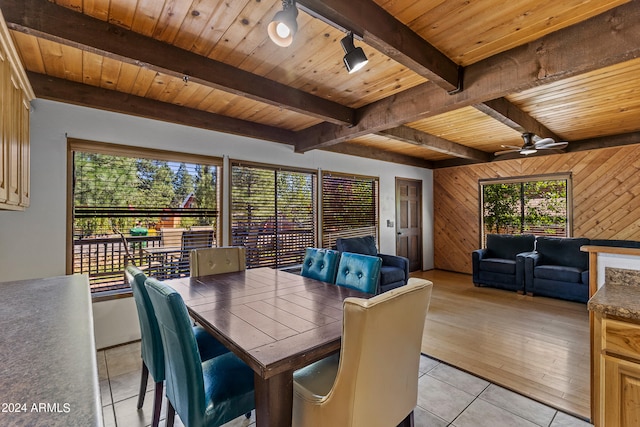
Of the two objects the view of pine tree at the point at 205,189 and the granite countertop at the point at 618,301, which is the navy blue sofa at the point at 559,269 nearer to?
the granite countertop at the point at 618,301

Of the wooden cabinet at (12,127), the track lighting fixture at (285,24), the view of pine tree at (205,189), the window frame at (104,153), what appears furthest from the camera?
the view of pine tree at (205,189)

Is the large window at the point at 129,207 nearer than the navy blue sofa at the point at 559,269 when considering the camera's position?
Yes

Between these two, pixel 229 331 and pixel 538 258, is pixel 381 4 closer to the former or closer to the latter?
pixel 229 331

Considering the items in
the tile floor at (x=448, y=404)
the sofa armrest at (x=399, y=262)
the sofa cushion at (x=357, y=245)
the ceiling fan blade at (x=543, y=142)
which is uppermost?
the ceiling fan blade at (x=543, y=142)

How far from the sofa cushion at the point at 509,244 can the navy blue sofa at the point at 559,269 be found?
168mm

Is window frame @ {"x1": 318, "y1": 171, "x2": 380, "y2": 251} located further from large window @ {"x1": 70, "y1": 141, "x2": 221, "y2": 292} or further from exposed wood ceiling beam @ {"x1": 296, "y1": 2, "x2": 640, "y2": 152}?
exposed wood ceiling beam @ {"x1": 296, "y1": 2, "x2": 640, "y2": 152}

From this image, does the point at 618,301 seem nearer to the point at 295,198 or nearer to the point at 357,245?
the point at 357,245

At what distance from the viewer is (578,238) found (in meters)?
4.73

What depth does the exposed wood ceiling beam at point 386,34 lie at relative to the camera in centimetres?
152

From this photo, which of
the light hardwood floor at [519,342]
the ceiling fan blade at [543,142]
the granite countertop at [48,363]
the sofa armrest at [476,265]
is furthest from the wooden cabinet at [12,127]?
the sofa armrest at [476,265]

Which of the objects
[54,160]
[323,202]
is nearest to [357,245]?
[323,202]

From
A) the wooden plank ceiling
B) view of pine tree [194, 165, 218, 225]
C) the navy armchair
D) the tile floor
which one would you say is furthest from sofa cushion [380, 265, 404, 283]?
view of pine tree [194, 165, 218, 225]

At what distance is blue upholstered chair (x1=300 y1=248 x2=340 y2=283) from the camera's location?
2.73 m

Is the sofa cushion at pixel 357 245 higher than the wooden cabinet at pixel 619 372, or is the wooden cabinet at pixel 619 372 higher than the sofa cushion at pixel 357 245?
the sofa cushion at pixel 357 245
